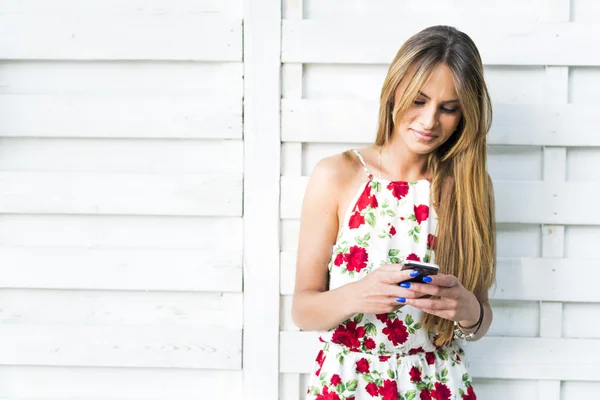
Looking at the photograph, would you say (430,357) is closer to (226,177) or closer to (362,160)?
(362,160)

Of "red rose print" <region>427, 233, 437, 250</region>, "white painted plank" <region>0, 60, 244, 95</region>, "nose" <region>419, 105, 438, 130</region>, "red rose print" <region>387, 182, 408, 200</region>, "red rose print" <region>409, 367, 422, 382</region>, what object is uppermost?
"white painted plank" <region>0, 60, 244, 95</region>

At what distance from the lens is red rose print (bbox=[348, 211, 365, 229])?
1.60 m

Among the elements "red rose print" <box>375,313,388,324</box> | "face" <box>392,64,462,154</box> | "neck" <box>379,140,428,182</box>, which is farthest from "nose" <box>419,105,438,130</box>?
"red rose print" <box>375,313,388,324</box>

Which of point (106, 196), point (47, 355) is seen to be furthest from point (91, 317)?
point (106, 196)

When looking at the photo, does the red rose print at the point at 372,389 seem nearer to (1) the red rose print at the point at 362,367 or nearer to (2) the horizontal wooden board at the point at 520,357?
(1) the red rose print at the point at 362,367

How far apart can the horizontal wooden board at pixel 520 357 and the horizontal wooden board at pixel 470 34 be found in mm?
799

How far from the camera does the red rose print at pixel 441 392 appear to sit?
5.11ft

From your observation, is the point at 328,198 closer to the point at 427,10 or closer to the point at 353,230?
the point at 353,230

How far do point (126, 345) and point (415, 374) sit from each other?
2.81 ft

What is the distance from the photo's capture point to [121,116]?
1897 millimetres

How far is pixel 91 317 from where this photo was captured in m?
1.95

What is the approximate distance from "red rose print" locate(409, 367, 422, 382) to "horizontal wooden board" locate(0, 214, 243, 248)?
633 mm

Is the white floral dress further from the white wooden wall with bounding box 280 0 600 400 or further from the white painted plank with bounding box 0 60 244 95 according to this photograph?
the white painted plank with bounding box 0 60 244 95

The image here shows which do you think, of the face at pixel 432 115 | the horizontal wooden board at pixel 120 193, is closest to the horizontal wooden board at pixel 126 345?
the horizontal wooden board at pixel 120 193
